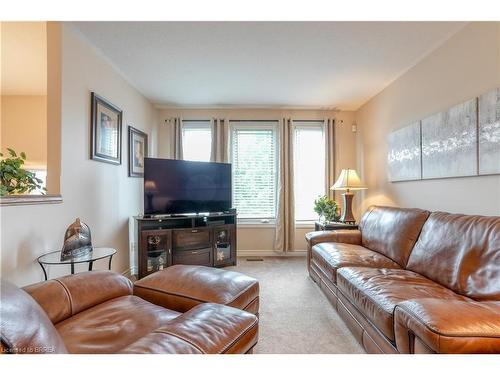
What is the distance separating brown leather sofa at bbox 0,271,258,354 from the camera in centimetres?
78

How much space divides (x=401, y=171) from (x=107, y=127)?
3385mm

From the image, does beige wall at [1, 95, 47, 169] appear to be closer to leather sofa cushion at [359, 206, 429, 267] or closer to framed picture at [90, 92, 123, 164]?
framed picture at [90, 92, 123, 164]

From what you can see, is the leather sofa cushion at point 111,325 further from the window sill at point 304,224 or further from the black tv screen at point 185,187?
the window sill at point 304,224

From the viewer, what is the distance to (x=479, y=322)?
105cm

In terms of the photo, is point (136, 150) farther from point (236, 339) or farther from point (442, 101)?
point (442, 101)

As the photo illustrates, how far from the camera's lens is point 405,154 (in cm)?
294

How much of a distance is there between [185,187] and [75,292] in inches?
85.1

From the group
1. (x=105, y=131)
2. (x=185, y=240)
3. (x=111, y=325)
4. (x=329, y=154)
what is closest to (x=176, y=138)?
(x=105, y=131)

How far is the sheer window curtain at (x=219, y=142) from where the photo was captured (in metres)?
4.14

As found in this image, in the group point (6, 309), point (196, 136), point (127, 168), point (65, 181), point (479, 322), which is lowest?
point (479, 322)
